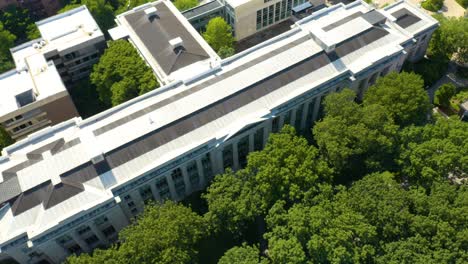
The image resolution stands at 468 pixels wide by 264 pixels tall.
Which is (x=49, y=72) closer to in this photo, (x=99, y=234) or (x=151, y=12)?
(x=151, y=12)

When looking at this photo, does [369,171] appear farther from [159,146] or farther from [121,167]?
[121,167]

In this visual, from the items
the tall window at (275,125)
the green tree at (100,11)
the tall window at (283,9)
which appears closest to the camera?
the tall window at (275,125)

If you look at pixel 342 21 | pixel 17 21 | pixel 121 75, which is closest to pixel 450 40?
pixel 342 21

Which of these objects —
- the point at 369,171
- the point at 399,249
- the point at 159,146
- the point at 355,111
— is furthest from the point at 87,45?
the point at 399,249

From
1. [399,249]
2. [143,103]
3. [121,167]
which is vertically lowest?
[399,249]

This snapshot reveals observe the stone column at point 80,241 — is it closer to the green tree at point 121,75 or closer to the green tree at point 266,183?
the green tree at point 266,183

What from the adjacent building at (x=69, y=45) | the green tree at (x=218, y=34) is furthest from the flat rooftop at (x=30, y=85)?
the green tree at (x=218, y=34)
